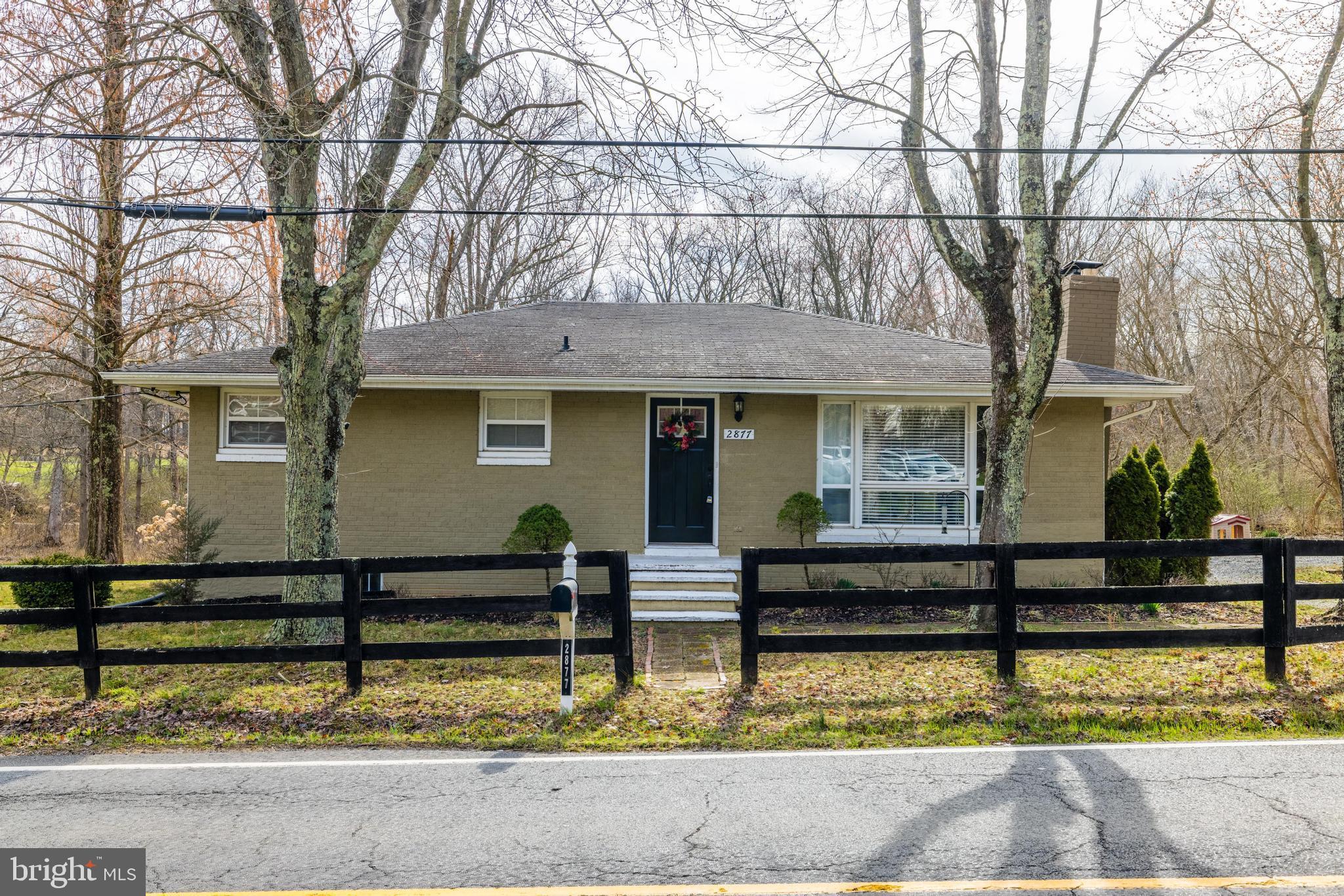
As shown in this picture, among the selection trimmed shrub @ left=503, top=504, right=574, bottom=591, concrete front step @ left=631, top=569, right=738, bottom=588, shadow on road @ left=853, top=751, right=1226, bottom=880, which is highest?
trimmed shrub @ left=503, top=504, right=574, bottom=591

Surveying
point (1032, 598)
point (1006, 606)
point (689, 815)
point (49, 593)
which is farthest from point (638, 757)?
point (49, 593)

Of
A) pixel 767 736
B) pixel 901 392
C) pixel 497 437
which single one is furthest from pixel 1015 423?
pixel 497 437

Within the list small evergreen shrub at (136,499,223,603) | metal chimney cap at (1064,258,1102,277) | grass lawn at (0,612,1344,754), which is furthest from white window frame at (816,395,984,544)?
small evergreen shrub at (136,499,223,603)

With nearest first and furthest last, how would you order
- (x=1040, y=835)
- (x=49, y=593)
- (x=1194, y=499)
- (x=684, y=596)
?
(x=1040, y=835), (x=684, y=596), (x=49, y=593), (x=1194, y=499)

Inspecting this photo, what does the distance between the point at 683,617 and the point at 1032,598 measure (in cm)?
478

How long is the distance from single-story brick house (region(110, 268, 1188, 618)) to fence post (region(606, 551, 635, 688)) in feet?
15.4

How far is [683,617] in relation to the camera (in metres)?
10.8

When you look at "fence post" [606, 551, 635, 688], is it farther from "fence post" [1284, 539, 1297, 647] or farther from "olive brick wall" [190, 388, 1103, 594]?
"fence post" [1284, 539, 1297, 647]

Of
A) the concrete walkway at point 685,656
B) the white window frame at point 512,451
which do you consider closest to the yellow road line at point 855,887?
the concrete walkway at point 685,656

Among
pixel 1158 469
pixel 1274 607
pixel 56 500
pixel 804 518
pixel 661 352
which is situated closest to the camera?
pixel 1274 607

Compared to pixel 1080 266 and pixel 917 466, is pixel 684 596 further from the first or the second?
pixel 1080 266

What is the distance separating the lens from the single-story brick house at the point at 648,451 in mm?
12008

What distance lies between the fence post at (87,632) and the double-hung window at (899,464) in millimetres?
8700

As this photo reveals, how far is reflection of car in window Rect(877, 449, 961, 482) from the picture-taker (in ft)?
40.9
